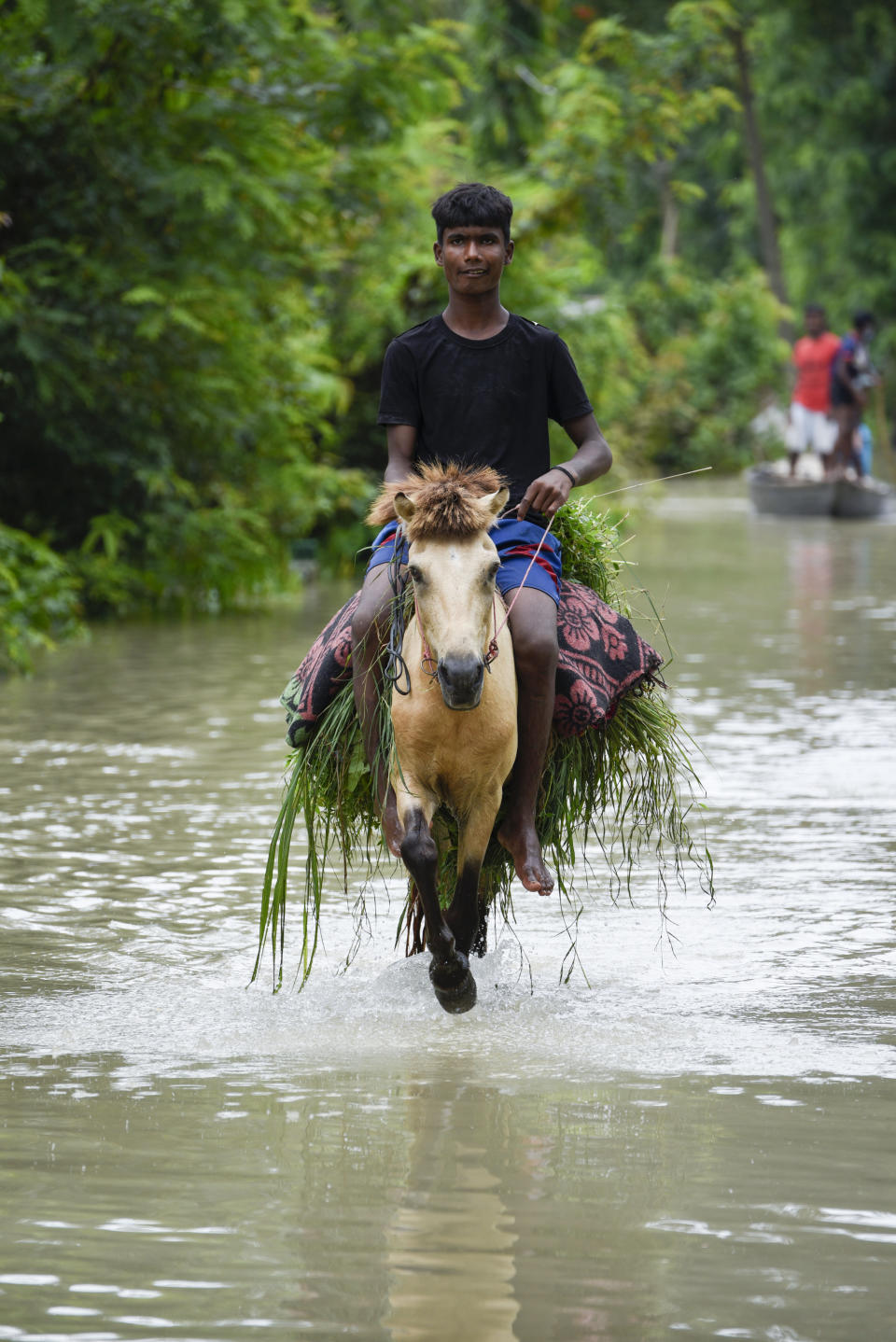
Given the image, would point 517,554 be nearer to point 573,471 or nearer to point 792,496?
point 573,471

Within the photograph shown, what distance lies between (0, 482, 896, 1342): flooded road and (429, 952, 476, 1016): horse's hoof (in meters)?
0.14

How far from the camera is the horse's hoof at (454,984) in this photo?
217 inches

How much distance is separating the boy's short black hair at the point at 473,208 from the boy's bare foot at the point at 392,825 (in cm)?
175

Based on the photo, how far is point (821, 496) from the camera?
3062cm

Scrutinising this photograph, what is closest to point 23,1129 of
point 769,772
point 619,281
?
point 769,772

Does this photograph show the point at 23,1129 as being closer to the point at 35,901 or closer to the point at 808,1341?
the point at 808,1341

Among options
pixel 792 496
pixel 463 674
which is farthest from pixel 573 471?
pixel 792 496

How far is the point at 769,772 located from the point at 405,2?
34.8 feet

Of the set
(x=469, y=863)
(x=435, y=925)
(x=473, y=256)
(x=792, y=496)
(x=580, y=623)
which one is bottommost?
(x=435, y=925)

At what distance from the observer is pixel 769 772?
10.2 meters

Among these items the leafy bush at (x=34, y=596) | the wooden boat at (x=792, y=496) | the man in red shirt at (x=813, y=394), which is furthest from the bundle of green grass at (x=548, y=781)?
the wooden boat at (x=792, y=496)

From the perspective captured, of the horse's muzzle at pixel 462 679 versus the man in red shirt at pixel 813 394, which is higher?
the man in red shirt at pixel 813 394

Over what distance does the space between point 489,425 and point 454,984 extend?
67.4 inches

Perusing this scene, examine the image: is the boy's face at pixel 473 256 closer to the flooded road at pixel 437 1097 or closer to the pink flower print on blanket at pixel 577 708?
the pink flower print on blanket at pixel 577 708
